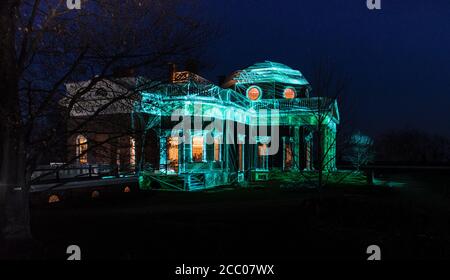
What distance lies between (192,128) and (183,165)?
2302 millimetres

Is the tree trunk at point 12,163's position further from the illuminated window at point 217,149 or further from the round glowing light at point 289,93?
the round glowing light at point 289,93

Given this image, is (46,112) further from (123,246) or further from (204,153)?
(204,153)

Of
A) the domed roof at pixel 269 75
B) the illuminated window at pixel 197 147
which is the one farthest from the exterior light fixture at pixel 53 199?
the domed roof at pixel 269 75

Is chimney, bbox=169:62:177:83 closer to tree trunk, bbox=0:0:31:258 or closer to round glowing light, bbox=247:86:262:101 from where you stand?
tree trunk, bbox=0:0:31:258

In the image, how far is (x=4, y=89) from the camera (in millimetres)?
6426


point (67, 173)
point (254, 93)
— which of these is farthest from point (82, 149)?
point (254, 93)

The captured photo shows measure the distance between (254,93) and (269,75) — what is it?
67.9 inches

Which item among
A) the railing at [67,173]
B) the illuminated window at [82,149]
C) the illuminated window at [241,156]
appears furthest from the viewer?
the illuminated window at [241,156]

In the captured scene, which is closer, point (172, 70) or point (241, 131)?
point (172, 70)

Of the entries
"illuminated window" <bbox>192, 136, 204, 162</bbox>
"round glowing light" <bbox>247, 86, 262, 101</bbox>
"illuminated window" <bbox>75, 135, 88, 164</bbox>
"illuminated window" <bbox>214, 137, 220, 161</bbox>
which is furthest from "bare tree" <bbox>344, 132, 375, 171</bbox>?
"illuminated window" <bbox>75, 135, 88, 164</bbox>

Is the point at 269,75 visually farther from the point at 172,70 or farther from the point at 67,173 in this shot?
the point at 172,70

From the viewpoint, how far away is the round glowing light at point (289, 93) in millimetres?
30297

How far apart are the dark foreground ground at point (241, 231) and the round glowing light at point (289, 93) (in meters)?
16.2

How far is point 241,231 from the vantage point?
9727mm
